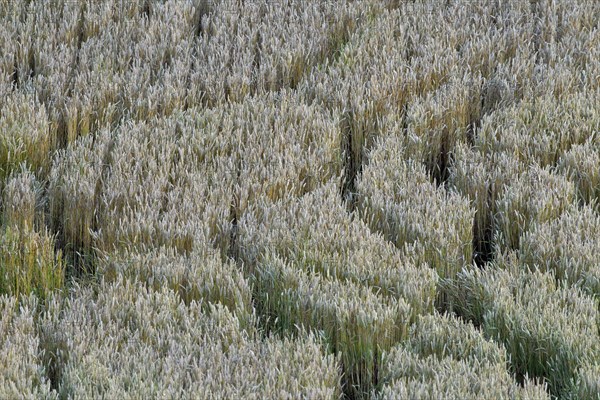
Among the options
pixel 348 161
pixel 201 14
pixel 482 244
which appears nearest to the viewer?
pixel 482 244

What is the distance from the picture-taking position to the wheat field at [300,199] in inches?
91.3

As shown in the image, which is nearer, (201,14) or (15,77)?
(15,77)

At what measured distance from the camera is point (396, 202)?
2.99m

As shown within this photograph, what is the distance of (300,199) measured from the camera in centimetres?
298

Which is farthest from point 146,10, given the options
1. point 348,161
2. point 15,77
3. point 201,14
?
point 348,161

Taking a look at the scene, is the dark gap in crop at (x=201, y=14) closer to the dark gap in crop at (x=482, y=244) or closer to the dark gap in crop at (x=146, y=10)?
the dark gap in crop at (x=146, y=10)

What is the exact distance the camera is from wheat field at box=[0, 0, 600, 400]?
232 cm

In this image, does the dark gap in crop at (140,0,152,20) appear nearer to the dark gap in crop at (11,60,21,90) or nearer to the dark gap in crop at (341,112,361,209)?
the dark gap in crop at (11,60,21,90)

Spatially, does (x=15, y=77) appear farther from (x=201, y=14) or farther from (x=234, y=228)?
(x=234, y=228)

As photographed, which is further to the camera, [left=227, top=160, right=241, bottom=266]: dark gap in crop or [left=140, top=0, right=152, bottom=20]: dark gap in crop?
[left=140, top=0, right=152, bottom=20]: dark gap in crop

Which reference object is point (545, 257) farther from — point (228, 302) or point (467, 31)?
point (467, 31)

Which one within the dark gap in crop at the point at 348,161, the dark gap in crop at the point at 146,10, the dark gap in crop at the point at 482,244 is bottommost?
the dark gap in crop at the point at 482,244

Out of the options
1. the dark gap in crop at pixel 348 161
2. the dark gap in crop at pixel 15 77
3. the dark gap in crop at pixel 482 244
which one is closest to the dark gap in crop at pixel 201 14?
the dark gap in crop at pixel 15 77

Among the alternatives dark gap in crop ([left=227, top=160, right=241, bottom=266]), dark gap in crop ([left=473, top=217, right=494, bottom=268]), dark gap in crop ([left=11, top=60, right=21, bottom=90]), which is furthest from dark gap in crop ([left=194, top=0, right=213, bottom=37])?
dark gap in crop ([left=473, top=217, right=494, bottom=268])
